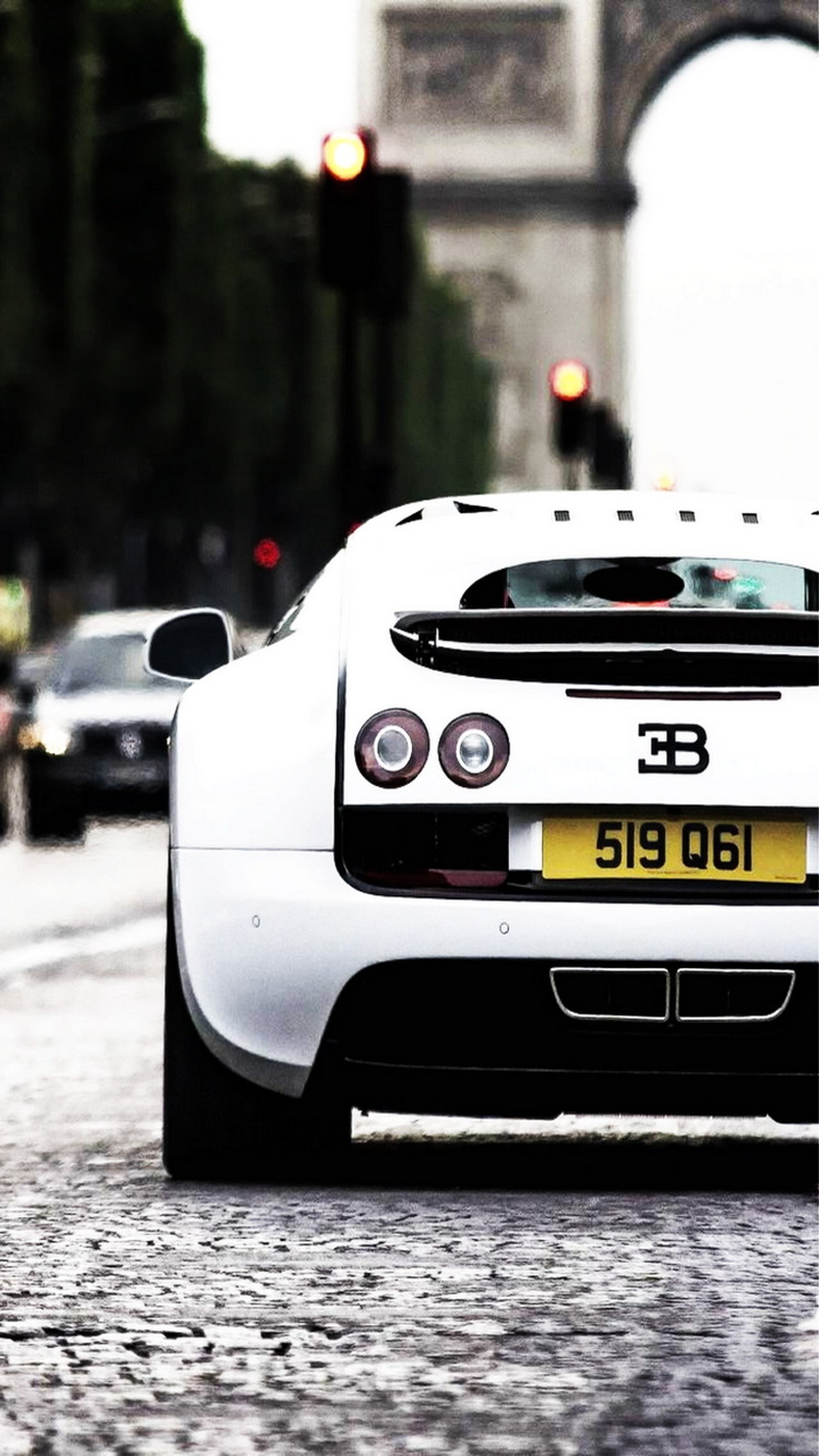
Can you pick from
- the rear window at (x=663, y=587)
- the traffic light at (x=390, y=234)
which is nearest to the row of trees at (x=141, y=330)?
the traffic light at (x=390, y=234)

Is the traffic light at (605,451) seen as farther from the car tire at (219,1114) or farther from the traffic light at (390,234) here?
the car tire at (219,1114)

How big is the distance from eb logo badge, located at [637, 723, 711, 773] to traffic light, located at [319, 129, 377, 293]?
1389cm

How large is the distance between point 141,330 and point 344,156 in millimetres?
35474

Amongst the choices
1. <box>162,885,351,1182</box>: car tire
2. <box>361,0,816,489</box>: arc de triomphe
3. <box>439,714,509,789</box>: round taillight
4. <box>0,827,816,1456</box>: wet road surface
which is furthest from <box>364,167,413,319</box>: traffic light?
<box>361,0,816,489</box>: arc de triomphe

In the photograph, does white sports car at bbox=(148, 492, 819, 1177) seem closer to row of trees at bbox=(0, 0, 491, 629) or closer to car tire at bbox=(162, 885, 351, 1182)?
car tire at bbox=(162, 885, 351, 1182)

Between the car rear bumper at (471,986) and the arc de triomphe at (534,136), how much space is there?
77.1m

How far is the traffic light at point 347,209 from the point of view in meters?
20.7

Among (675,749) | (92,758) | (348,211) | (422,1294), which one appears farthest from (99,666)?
(422,1294)

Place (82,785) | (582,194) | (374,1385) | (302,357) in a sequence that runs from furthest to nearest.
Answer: (582,194)
(302,357)
(82,785)
(374,1385)

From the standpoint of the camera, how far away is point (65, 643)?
25.9m

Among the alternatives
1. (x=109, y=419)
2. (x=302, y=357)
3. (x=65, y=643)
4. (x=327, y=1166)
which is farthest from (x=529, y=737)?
(x=302, y=357)

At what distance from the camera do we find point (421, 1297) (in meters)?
6.09

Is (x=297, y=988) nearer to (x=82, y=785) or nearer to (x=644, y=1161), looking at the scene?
(x=644, y=1161)

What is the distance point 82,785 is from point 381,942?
1725cm
